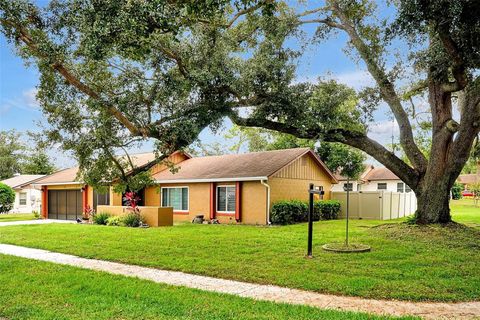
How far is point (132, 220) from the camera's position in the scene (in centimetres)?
1931

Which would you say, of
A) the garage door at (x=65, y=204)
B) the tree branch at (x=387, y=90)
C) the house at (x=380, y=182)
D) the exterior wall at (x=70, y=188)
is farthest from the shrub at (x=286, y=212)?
the house at (x=380, y=182)

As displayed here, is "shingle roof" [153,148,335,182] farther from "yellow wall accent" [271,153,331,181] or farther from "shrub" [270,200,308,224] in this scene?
"shrub" [270,200,308,224]

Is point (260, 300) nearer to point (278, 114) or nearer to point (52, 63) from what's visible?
point (52, 63)

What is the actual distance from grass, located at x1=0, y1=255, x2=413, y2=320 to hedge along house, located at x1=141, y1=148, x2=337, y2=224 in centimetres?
1078

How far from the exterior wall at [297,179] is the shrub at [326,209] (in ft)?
3.08

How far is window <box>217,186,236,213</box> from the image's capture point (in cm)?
2073

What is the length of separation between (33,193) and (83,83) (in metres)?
27.5

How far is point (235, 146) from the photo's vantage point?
143ft

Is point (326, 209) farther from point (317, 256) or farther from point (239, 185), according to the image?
point (317, 256)

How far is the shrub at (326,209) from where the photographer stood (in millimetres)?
21516

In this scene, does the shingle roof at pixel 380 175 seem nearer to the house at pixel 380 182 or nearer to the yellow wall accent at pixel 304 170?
the house at pixel 380 182

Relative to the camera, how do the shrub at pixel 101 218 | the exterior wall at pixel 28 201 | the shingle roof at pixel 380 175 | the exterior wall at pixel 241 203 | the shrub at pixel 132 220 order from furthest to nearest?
1. the shingle roof at pixel 380 175
2. the exterior wall at pixel 28 201
3. the shrub at pixel 101 218
4. the exterior wall at pixel 241 203
5. the shrub at pixel 132 220

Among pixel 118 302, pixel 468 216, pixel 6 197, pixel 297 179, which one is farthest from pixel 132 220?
pixel 468 216

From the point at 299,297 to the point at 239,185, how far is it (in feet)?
45.3
